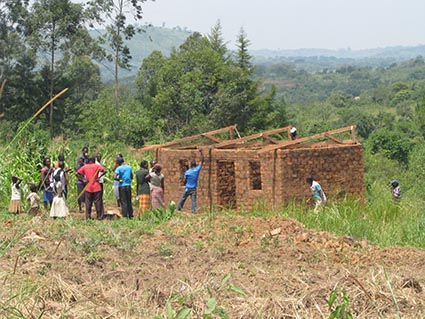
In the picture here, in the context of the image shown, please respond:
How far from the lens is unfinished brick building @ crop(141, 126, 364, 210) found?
13273 mm

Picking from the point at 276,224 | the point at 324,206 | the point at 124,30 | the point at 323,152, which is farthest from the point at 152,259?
the point at 124,30

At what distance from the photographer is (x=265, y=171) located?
1339 centimetres

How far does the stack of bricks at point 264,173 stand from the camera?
43.6 feet

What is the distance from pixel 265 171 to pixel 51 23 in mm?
20366

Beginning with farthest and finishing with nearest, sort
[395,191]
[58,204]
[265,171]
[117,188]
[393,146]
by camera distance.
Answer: [393,146], [395,191], [265,171], [117,188], [58,204]

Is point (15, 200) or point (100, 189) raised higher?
point (100, 189)

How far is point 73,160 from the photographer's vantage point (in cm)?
1716

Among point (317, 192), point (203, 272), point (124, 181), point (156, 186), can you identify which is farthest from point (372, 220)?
point (203, 272)

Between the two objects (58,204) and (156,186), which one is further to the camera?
(156,186)

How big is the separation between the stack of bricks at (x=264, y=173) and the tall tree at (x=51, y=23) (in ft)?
56.1

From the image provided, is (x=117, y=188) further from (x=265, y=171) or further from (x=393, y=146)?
(x=393, y=146)

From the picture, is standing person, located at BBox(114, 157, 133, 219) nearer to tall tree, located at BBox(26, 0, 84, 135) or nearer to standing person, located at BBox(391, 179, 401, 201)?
standing person, located at BBox(391, 179, 401, 201)

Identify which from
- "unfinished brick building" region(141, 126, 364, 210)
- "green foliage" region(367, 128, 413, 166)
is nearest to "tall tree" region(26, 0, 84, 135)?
"unfinished brick building" region(141, 126, 364, 210)

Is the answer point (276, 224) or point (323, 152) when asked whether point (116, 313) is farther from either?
point (323, 152)
